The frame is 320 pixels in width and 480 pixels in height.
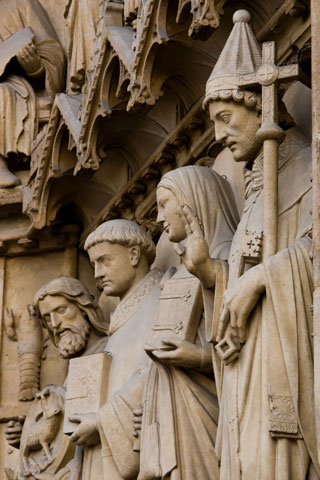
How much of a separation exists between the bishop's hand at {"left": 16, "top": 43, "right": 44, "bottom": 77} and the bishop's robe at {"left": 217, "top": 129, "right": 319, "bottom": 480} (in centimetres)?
445

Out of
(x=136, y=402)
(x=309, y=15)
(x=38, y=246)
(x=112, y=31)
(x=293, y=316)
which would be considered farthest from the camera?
(x=38, y=246)

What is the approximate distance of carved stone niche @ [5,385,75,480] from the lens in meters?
11.6

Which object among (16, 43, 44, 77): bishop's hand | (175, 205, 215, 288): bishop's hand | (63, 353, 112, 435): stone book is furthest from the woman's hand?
(16, 43, 44, 77): bishop's hand

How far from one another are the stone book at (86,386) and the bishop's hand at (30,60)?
2.99 m

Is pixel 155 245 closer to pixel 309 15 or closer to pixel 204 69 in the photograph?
pixel 204 69

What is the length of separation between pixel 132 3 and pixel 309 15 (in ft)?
6.10

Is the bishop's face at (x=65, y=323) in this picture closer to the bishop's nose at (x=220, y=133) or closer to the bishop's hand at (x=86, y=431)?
the bishop's hand at (x=86, y=431)

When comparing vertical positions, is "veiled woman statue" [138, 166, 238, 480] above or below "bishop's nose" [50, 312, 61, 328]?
below

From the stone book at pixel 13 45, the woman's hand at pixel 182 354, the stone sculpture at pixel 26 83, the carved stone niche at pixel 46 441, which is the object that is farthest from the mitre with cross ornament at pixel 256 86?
the stone book at pixel 13 45

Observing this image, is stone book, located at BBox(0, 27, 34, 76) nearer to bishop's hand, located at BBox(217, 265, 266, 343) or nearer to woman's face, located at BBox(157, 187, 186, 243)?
woman's face, located at BBox(157, 187, 186, 243)

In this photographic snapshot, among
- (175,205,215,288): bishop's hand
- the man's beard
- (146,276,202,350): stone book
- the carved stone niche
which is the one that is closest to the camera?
(175,205,215,288): bishop's hand

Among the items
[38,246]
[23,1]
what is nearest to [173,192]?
[38,246]

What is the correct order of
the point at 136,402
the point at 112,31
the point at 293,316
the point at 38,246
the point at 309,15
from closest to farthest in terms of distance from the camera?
the point at 293,316 → the point at 309,15 → the point at 136,402 → the point at 112,31 → the point at 38,246

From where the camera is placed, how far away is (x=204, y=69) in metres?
10.9
